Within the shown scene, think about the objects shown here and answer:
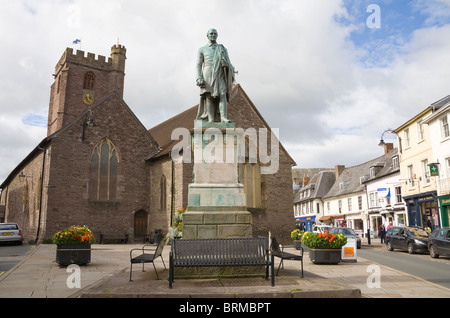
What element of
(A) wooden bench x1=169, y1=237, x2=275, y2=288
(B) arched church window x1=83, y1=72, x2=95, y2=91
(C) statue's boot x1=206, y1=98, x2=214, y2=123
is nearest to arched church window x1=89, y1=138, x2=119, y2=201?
(B) arched church window x1=83, y1=72, x2=95, y2=91

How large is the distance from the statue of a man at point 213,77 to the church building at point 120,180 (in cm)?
1499

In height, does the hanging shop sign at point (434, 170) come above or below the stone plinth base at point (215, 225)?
above

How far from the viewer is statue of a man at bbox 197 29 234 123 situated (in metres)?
8.27

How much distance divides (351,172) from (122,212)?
3043cm

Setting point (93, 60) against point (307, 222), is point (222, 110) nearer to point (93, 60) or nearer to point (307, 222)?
point (93, 60)

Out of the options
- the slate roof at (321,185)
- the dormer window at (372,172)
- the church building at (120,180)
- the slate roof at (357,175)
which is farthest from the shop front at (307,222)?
the church building at (120,180)

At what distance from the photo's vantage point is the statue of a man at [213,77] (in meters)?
8.27

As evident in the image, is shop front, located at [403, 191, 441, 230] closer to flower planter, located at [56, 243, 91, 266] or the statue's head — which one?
the statue's head

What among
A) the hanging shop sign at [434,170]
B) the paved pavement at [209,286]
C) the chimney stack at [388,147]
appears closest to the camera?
the paved pavement at [209,286]

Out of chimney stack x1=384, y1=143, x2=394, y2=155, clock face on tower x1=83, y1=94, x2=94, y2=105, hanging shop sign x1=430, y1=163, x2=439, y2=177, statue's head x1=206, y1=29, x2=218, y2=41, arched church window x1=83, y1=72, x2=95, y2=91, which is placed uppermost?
arched church window x1=83, y1=72, x2=95, y2=91

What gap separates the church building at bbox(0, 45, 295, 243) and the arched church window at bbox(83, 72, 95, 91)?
10.4 meters

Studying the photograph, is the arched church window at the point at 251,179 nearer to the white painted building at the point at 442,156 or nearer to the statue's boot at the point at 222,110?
A: the white painted building at the point at 442,156

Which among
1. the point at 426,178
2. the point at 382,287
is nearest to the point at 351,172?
the point at 426,178
